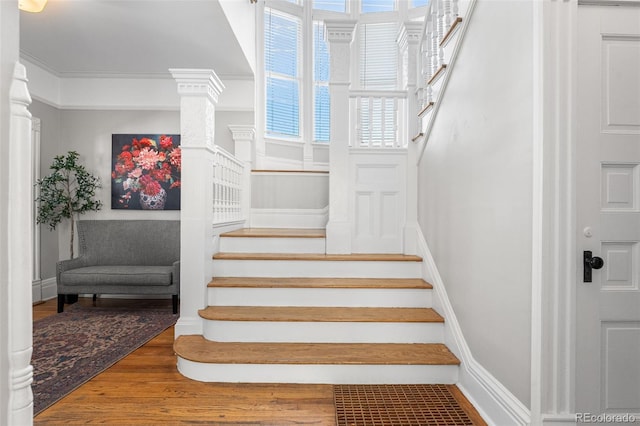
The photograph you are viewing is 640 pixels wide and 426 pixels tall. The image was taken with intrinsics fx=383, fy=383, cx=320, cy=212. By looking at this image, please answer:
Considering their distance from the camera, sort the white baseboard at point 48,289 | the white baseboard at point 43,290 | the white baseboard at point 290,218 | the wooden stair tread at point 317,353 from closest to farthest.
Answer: the wooden stair tread at point 317,353 → the white baseboard at point 43,290 → the white baseboard at point 48,289 → the white baseboard at point 290,218

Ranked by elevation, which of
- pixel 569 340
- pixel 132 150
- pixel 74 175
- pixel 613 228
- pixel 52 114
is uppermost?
pixel 52 114

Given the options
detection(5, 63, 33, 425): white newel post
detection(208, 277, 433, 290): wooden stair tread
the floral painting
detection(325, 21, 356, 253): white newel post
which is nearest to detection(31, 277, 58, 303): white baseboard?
the floral painting

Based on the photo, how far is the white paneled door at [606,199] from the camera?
147 cm

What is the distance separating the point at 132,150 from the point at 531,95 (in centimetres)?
437

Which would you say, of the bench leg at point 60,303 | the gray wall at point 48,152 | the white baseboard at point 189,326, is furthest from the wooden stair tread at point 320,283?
the gray wall at point 48,152

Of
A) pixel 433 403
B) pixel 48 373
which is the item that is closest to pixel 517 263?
pixel 433 403

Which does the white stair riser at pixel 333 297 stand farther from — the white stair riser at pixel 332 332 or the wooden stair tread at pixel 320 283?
the white stair riser at pixel 332 332

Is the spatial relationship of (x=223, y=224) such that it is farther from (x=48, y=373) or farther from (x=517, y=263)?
(x=517, y=263)

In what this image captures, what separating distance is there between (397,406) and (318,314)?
2.47 feet

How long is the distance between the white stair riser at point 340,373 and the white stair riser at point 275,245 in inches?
45.3

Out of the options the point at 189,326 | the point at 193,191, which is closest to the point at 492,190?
the point at 193,191

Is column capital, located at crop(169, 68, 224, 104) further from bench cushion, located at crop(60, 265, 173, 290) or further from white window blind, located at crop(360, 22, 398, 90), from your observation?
white window blind, located at crop(360, 22, 398, 90)

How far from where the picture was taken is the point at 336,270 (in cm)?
289

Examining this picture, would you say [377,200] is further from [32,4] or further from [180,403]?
[32,4]
